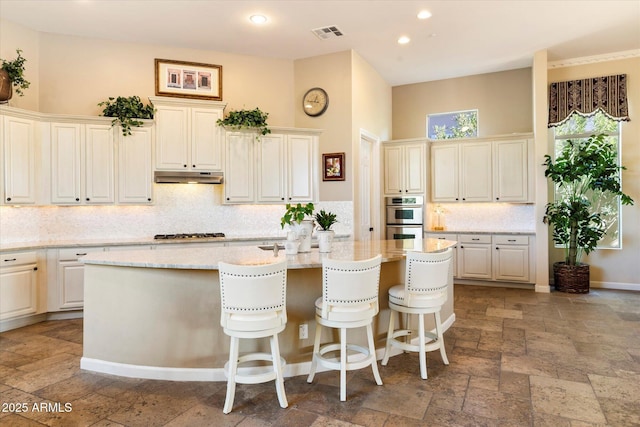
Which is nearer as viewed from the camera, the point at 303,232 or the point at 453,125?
the point at 303,232

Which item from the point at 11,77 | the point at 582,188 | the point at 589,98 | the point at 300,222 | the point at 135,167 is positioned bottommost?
the point at 300,222

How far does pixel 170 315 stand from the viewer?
2.96 metres

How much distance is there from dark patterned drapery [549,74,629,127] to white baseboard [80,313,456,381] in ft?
18.4

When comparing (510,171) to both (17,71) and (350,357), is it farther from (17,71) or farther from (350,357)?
(17,71)

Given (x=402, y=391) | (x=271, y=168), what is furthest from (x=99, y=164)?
(x=402, y=391)

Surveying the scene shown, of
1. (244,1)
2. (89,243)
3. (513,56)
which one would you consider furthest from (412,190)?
(89,243)

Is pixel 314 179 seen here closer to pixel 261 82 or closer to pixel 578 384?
pixel 261 82

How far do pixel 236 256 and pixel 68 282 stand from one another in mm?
2631

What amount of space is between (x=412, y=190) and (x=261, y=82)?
123 inches

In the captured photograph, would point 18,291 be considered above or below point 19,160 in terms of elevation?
below

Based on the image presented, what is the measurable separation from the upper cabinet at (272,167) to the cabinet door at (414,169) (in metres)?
1.95

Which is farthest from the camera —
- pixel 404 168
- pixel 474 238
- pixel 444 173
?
pixel 404 168

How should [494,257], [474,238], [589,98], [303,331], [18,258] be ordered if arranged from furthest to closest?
[474,238] → [494,257] → [589,98] → [18,258] → [303,331]

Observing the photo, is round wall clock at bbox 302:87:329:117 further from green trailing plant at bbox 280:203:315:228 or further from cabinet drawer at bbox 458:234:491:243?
cabinet drawer at bbox 458:234:491:243
